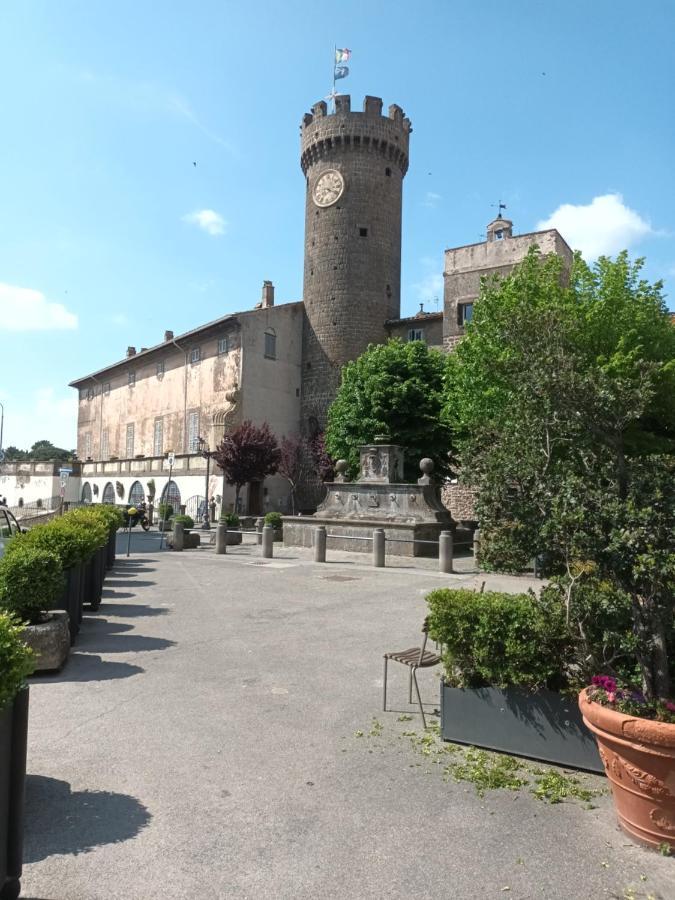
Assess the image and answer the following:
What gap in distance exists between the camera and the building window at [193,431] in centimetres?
3828

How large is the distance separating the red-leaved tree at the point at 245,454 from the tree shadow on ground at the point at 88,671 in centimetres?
2444

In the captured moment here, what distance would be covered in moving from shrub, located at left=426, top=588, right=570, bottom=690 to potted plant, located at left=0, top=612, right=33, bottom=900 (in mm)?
2798

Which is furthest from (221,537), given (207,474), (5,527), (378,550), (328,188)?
(328,188)

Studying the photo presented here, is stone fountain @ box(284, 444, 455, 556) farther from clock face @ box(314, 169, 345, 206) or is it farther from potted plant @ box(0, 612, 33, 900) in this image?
clock face @ box(314, 169, 345, 206)

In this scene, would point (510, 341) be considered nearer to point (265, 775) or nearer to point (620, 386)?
point (620, 386)

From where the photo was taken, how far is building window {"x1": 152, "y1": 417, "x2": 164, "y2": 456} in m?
41.6

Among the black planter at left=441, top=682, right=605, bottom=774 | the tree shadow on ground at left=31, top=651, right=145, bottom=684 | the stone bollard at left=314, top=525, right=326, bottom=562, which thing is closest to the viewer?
the black planter at left=441, top=682, right=605, bottom=774

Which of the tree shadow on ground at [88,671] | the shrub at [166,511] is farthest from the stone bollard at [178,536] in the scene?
the tree shadow on ground at [88,671]

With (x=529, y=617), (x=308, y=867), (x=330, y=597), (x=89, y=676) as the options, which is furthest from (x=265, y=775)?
(x=330, y=597)

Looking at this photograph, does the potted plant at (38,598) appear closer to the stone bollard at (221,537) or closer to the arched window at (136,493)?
the stone bollard at (221,537)

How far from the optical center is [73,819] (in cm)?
351

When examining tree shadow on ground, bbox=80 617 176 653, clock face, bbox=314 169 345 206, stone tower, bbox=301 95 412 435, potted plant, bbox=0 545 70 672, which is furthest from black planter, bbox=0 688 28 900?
clock face, bbox=314 169 345 206

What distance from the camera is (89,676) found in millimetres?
6258

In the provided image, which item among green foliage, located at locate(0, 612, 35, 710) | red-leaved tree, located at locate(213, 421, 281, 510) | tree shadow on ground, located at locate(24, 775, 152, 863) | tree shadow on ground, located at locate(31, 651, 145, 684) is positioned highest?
red-leaved tree, located at locate(213, 421, 281, 510)
